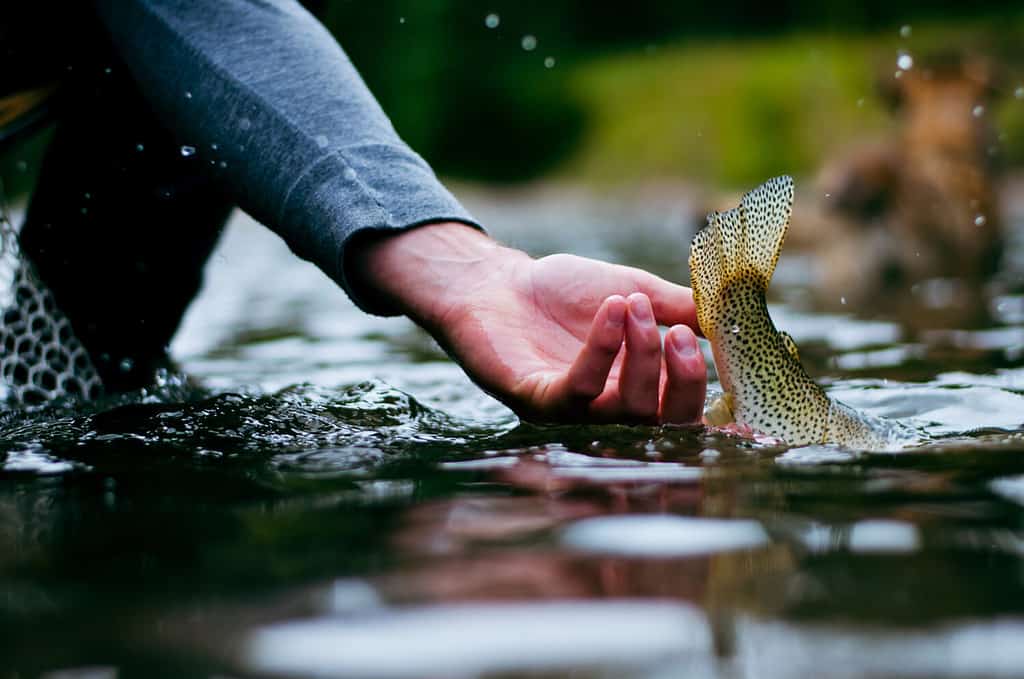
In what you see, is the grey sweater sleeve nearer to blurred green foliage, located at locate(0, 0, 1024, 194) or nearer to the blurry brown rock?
the blurry brown rock

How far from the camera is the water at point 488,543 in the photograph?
96cm

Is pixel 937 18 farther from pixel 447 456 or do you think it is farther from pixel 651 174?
pixel 447 456

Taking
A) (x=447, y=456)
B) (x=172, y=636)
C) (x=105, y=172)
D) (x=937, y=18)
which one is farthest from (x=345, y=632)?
(x=937, y=18)

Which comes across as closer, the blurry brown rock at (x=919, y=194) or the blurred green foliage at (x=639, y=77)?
the blurry brown rock at (x=919, y=194)

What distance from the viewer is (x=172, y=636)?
3.27 feet

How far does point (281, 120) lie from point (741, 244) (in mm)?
880

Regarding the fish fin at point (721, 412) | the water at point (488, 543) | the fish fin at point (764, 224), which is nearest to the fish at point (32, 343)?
the water at point (488, 543)

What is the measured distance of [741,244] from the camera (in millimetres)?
1903

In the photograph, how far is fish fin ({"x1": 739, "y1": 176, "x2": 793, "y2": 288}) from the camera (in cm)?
188

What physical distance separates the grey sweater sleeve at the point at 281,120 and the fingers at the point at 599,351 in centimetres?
48

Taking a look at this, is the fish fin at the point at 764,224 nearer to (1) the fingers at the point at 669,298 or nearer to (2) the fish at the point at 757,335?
(2) the fish at the point at 757,335

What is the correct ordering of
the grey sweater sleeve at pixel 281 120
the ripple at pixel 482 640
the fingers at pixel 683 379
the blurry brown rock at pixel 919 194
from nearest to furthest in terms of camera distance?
the ripple at pixel 482 640
the fingers at pixel 683 379
the grey sweater sleeve at pixel 281 120
the blurry brown rock at pixel 919 194

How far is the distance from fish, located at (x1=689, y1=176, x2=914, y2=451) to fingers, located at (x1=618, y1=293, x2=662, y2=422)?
0.14m

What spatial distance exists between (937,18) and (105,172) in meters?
36.5
